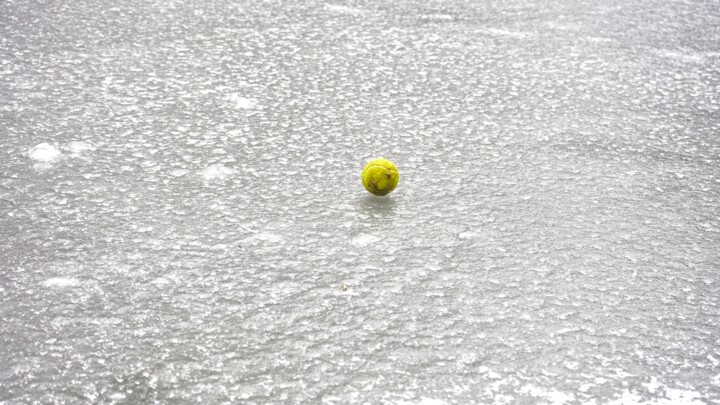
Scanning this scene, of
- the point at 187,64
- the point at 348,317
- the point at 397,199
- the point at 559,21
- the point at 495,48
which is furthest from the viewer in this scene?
the point at 559,21

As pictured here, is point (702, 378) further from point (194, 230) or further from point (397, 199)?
point (194, 230)

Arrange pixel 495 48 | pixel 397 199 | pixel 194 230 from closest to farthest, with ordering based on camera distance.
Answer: pixel 194 230 → pixel 397 199 → pixel 495 48

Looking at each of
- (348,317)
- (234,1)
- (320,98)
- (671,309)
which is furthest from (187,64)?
(671,309)

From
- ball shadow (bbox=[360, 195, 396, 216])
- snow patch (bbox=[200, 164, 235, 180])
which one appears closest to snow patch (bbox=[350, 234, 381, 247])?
ball shadow (bbox=[360, 195, 396, 216])

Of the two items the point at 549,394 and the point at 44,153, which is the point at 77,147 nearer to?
the point at 44,153

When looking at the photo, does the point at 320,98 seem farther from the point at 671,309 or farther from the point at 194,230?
the point at 671,309

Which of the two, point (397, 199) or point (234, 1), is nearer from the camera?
point (397, 199)

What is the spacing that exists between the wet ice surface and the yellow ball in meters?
0.04

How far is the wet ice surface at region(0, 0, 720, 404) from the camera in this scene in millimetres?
1365

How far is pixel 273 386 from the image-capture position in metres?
1.30

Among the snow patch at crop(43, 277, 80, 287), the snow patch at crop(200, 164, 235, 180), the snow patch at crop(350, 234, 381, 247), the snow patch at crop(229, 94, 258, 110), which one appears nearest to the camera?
the snow patch at crop(43, 277, 80, 287)

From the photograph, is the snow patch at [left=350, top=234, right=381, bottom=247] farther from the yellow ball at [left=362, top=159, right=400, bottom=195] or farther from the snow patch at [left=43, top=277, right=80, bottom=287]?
the snow patch at [left=43, top=277, right=80, bottom=287]

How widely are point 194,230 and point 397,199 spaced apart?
498 millimetres

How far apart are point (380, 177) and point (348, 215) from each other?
0.13 meters
